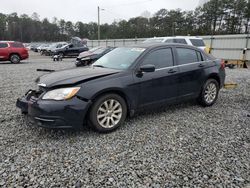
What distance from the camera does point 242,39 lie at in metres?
16.5

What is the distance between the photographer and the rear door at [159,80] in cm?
411

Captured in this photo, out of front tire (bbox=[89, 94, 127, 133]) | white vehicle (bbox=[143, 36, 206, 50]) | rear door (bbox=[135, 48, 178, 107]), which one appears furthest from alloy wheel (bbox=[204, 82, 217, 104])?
white vehicle (bbox=[143, 36, 206, 50])

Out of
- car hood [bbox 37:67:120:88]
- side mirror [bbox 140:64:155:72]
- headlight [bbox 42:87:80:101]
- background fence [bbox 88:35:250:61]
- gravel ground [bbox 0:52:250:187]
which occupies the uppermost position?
background fence [bbox 88:35:250:61]

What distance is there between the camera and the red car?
1602 cm

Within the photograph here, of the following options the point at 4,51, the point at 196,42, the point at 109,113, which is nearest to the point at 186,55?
the point at 109,113

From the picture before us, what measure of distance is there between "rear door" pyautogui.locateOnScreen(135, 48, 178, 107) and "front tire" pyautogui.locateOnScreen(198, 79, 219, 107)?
0.98 metres

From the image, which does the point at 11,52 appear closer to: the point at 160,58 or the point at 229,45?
the point at 160,58

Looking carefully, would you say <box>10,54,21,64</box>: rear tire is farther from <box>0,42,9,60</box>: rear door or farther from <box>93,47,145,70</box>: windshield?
<box>93,47,145,70</box>: windshield

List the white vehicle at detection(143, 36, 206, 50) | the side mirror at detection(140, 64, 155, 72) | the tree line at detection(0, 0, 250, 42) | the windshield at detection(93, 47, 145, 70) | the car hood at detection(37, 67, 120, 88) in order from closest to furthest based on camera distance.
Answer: the car hood at detection(37, 67, 120, 88) < the side mirror at detection(140, 64, 155, 72) < the windshield at detection(93, 47, 145, 70) < the white vehicle at detection(143, 36, 206, 50) < the tree line at detection(0, 0, 250, 42)

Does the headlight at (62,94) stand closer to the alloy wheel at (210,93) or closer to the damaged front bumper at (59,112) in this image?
the damaged front bumper at (59,112)

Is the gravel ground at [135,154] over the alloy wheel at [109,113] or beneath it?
beneath

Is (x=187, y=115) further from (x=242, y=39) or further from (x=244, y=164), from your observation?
(x=242, y=39)

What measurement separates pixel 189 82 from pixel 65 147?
294 centimetres

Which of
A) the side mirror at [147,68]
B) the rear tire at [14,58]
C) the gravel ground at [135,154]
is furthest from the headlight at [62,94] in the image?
the rear tire at [14,58]
